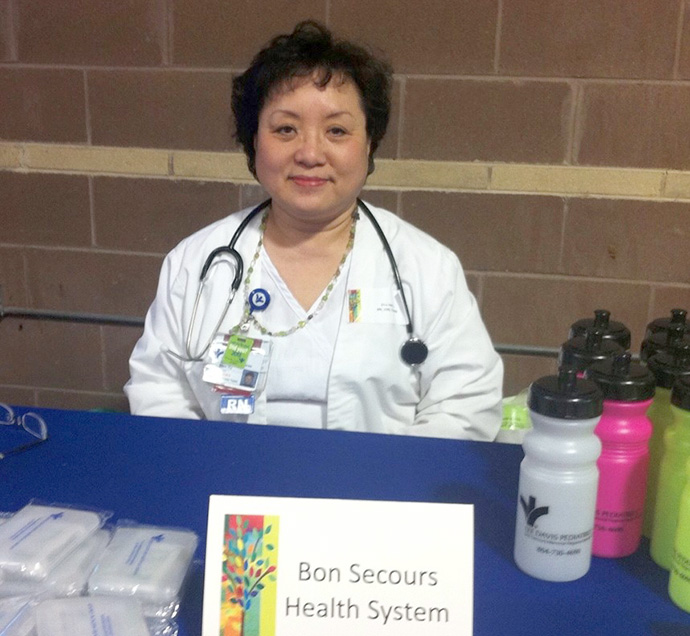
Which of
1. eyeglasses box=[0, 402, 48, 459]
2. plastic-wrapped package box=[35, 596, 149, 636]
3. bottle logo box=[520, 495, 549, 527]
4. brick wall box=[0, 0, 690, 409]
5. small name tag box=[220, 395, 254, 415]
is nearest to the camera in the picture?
plastic-wrapped package box=[35, 596, 149, 636]

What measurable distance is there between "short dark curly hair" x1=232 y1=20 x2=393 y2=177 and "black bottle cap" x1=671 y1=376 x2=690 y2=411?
947mm

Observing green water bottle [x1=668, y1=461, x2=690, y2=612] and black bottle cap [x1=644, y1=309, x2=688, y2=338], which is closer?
green water bottle [x1=668, y1=461, x2=690, y2=612]

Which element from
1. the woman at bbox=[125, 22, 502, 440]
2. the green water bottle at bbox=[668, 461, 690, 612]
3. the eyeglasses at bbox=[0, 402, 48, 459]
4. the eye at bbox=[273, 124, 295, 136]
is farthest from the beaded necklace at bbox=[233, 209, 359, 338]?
the green water bottle at bbox=[668, 461, 690, 612]

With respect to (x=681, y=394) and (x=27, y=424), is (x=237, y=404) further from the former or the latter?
(x=681, y=394)

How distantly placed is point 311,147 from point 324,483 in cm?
71

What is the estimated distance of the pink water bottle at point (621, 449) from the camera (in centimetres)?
73

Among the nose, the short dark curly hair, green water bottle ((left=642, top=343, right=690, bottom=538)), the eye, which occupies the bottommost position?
green water bottle ((left=642, top=343, right=690, bottom=538))

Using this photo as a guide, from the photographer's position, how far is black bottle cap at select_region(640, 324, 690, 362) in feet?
2.85

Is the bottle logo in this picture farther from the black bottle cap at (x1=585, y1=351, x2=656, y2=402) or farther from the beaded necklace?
the beaded necklace

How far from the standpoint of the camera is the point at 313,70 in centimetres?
141

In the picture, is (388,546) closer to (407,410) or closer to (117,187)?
(407,410)

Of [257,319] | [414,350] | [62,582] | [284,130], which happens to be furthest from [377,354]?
[62,582]

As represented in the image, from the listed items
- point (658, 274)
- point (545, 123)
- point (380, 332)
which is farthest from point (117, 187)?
point (658, 274)

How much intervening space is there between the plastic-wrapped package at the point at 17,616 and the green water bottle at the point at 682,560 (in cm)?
62
